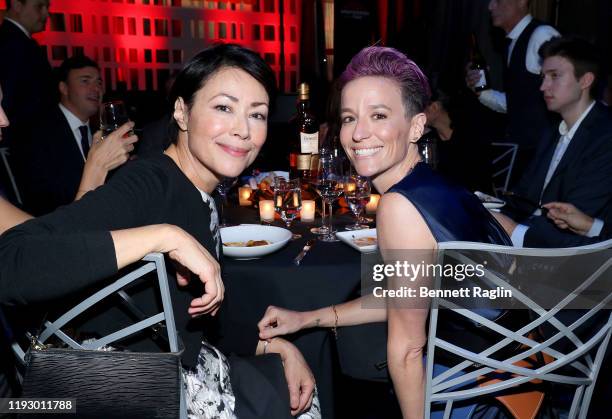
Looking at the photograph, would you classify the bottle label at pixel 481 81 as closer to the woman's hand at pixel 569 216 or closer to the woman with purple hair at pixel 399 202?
the woman's hand at pixel 569 216

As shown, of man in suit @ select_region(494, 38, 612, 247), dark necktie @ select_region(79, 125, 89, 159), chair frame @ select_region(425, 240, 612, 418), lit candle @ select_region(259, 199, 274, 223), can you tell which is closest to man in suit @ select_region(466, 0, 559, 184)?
man in suit @ select_region(494, 38, 612, 247)

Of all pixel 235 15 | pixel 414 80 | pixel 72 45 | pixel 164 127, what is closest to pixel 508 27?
pixel 164 127

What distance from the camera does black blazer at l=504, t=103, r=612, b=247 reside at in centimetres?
227

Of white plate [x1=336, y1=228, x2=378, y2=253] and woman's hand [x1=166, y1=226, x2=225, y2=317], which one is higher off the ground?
woman's hand [x1=166, y1=226, x2=225, y2=317]

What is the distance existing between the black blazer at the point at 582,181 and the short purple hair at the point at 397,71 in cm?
97

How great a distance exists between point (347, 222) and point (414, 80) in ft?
2.95

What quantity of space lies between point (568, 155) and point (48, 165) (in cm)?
303

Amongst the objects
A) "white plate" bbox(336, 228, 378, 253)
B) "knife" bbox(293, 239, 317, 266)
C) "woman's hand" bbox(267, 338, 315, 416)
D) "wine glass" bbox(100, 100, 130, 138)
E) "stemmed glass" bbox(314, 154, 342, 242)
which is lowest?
"woman's hand" bbox(267, 338, 315, 416)

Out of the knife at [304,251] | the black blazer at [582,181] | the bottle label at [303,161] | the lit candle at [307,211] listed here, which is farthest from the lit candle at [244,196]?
the black blazer at [582,181]

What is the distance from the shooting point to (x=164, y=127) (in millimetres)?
3117

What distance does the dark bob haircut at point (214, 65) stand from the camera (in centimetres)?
142

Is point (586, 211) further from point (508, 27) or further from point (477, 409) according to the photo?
point (508, 27)

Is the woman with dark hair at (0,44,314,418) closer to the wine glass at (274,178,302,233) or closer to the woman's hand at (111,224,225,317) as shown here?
the woman's hand at (111,224,225,317)

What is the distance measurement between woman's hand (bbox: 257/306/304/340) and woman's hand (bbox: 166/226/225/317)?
0.50 metres
